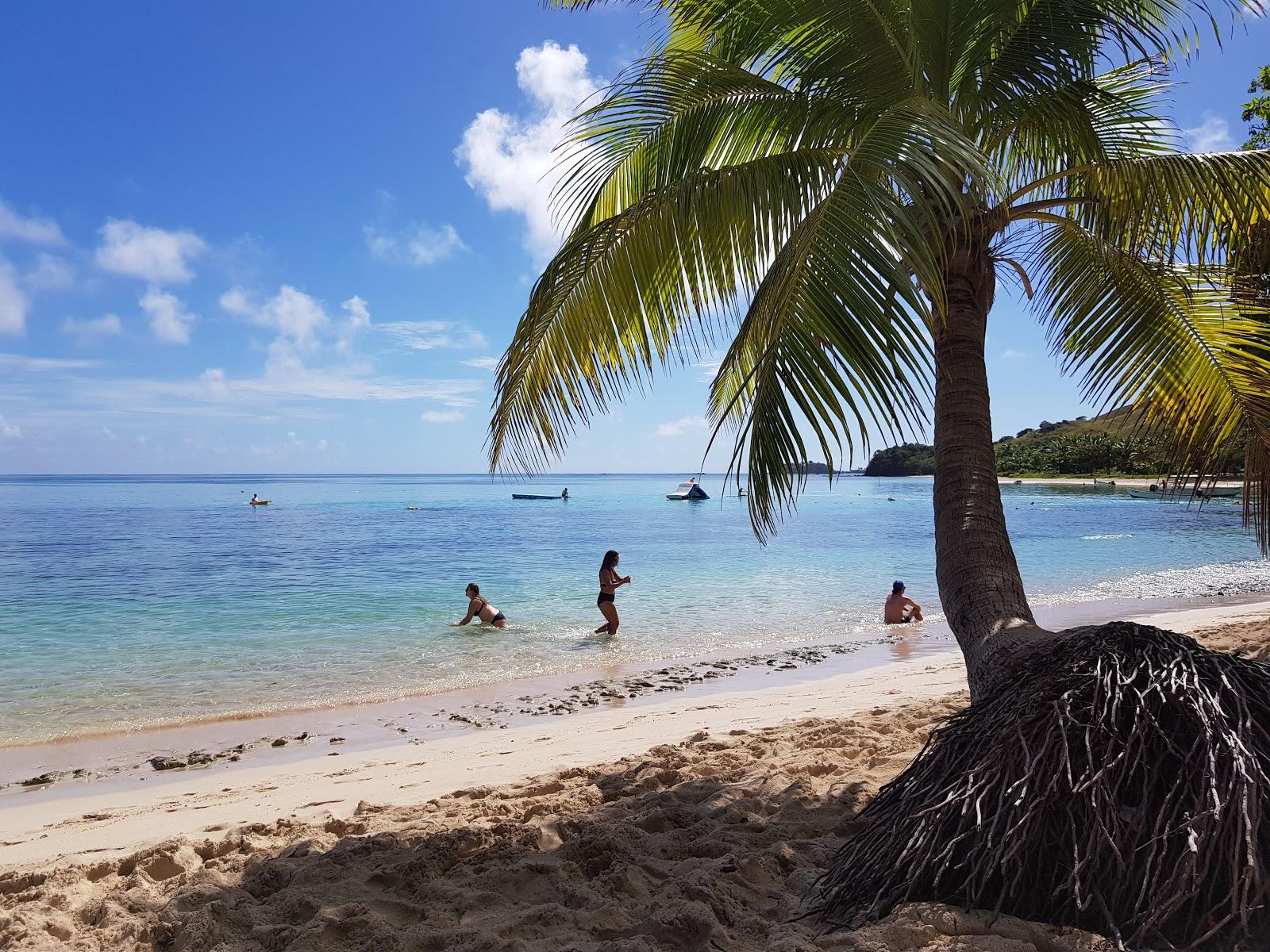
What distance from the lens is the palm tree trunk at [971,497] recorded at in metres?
3.84

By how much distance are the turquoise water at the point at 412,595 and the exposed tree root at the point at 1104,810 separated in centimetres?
788

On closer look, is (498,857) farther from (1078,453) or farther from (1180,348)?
(1078,453)

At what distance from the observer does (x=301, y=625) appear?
1395cm

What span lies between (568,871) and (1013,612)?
7.98ft

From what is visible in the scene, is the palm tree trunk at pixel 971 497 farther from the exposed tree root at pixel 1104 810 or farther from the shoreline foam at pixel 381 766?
the shoreline foam at pixel 381 766

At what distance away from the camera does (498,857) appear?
12.1 ft

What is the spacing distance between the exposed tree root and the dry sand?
146 millimetres

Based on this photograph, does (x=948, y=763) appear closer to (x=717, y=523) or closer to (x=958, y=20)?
(x=958, y=20)

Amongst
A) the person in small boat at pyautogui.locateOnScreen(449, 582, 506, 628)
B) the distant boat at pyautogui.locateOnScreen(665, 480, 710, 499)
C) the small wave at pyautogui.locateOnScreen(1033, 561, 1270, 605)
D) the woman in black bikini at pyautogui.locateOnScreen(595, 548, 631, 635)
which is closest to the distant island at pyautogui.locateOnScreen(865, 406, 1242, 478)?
the small wave at pyautogui.locateOnScreen(1033, 561, 1270, 605)

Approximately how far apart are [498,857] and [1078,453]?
520 inches

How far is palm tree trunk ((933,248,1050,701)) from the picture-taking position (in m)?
3.84

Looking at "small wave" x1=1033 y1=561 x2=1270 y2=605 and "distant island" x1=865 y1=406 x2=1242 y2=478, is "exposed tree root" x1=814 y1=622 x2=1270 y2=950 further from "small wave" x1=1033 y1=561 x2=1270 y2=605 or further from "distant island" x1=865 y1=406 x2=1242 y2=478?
"small wave" x1=1033 y1=561 x2=1270 y2=605

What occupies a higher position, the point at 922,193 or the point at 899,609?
the point at 922,193

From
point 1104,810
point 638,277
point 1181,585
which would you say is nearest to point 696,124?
point 638,277
